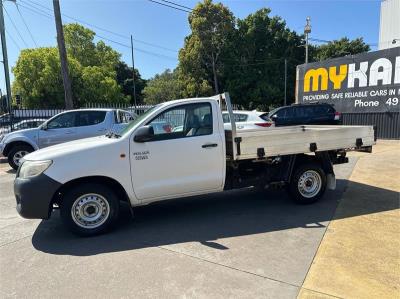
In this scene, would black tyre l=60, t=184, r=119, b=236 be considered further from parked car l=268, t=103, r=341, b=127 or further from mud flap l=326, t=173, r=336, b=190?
parked car l=268, t=103, r=341, b=127

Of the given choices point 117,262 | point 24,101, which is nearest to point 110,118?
point 117,262

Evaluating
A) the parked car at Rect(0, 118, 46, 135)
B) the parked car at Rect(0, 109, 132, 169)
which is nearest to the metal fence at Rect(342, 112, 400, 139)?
the parked car at Rect(0, 109, 132, 169)

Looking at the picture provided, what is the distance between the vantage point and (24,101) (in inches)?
1415

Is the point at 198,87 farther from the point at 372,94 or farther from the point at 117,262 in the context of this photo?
the point at 117,262

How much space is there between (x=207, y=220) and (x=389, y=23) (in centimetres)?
→ 2844

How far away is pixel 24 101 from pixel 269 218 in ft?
119

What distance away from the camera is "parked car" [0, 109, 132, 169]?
10.3 metres

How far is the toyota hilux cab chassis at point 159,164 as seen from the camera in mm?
4773

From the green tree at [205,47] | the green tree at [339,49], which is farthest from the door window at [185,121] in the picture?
the green tree at [339,49]

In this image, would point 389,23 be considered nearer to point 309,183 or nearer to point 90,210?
point 309,183

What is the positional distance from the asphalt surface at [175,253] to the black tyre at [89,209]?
0.54 ft

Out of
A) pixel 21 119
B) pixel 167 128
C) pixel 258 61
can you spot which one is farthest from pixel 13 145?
pixel 258 61

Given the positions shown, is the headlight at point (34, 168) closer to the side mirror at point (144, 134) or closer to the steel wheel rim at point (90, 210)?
the steel wheel rim at point (90, 210)

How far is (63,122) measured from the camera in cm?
1049
